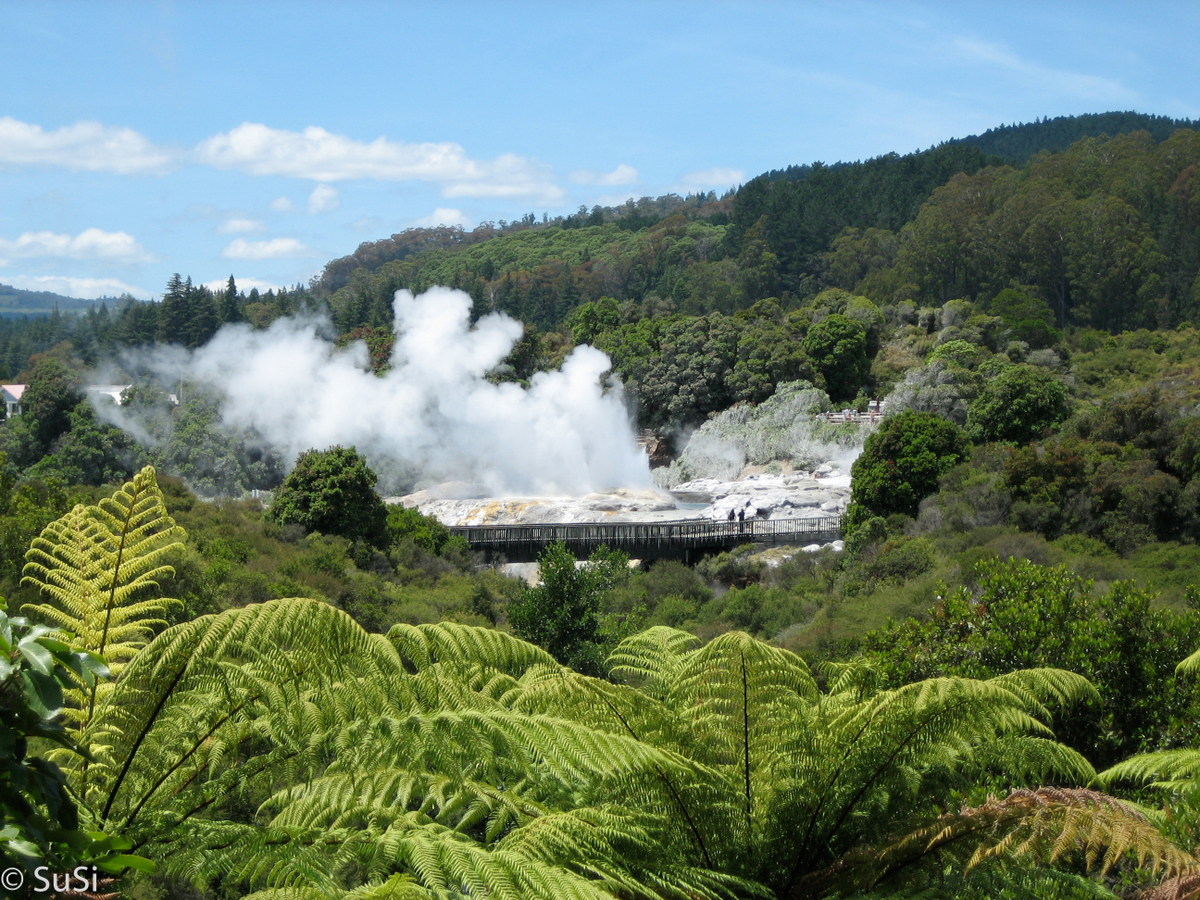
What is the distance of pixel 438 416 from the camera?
53000mm

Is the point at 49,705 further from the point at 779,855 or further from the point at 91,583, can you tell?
the point at 779,855

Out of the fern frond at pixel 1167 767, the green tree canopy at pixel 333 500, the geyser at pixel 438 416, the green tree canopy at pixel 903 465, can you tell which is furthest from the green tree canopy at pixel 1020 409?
the fern frond at pixel 1167 767

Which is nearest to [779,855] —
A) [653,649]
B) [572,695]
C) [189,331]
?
[572,695]

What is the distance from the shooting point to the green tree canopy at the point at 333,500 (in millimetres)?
30859

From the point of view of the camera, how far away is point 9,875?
8.27 feet

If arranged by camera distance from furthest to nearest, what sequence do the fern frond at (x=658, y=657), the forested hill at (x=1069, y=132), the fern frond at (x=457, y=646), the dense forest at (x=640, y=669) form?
the forested hill at (x=1069, y=132)
the fern frond at (x=658, y=657)
the fern frond at (x=457, y=646)
the dense forest at (x=640, y=669)

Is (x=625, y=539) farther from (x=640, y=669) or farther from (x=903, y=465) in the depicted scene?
(x=640, y=669)

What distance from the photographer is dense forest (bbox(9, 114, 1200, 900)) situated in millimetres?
3781

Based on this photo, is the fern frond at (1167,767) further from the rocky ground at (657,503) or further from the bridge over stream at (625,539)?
the rocky ground at (657,503)

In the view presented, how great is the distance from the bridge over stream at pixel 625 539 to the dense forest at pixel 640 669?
147 centimetres

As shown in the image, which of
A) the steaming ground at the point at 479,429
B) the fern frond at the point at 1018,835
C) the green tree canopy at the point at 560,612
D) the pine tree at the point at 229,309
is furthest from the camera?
the pine tree at the point at 229,309

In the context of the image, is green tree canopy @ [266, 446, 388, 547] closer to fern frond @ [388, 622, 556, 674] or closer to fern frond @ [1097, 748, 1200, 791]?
fern frond @ [388, 622, 556, 674]

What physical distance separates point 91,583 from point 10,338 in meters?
115

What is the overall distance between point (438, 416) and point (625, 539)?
781 inches
